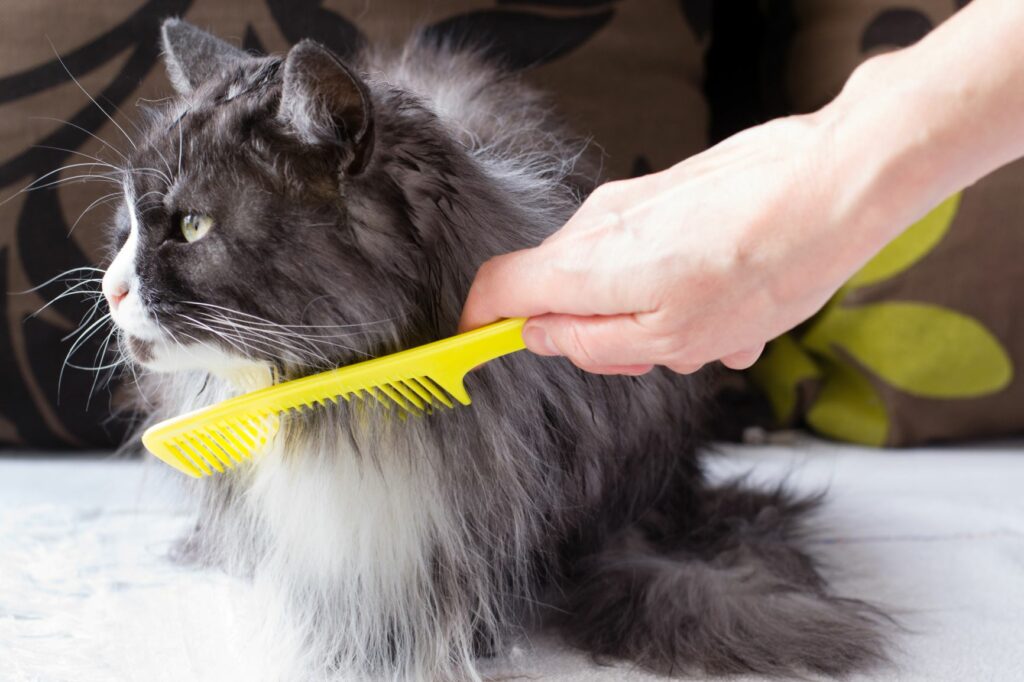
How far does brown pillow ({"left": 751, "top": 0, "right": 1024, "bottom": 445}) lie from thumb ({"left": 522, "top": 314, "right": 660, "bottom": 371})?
967 mm

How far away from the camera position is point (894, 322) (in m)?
1.58

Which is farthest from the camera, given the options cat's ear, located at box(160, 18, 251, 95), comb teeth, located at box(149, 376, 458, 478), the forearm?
cat's ear, located at box(160, 18, 251, 95)

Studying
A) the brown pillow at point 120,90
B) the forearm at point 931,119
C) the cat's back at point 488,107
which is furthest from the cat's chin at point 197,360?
the brown pillow at point 120,90

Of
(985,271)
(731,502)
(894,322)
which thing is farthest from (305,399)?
(985,271)

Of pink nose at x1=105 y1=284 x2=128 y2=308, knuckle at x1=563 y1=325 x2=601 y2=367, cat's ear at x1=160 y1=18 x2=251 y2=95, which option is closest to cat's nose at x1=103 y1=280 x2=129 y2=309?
pink nose at x1=105 y1=284 x2=128 y2=308

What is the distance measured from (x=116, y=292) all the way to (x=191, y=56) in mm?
315

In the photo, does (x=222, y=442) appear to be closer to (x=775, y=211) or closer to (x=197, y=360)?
(x=197, y=360)

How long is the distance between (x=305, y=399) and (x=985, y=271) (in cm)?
123

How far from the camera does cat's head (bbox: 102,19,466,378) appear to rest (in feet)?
2.58

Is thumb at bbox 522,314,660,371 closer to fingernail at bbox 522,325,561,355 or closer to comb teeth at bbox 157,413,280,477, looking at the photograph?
fingernail at bbox 522,325,561,355

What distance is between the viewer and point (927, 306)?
1574 mm

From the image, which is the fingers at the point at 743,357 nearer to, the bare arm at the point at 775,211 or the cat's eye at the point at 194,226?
the bare arm at the point at 775,211

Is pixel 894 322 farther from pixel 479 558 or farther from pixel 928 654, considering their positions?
pixel 479 558

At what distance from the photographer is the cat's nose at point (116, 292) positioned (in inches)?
31.8
